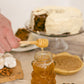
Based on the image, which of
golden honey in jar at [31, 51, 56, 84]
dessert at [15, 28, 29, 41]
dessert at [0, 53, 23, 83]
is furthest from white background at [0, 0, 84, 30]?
golden honey in jar at [31, 51, 56, 84]

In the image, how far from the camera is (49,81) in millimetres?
716

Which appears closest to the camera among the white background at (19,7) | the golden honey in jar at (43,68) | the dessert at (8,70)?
the golden honey in jar at (43,68)

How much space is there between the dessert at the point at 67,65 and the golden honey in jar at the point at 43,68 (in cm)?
11

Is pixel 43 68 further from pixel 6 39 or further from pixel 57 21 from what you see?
pixel 57 21

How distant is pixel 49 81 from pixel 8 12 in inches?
45.4

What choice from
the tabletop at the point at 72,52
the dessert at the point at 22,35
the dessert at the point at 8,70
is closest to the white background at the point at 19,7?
the dessert at the point at 22,35

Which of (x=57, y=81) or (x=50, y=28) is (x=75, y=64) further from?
(x=50, y=28)

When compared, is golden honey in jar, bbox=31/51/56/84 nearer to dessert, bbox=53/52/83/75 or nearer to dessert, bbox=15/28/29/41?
dessert, bbox=53/52/83/75

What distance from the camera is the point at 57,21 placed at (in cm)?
102

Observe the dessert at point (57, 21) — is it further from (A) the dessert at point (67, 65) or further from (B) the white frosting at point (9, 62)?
(B) the white frosting at point (9, 62)

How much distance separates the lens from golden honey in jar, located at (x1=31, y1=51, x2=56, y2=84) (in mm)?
679

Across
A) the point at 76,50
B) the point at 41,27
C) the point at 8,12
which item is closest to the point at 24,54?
the point at 41,27

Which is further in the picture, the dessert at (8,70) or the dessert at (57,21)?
the dessert at (57,21)

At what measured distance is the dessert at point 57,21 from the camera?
102cm
